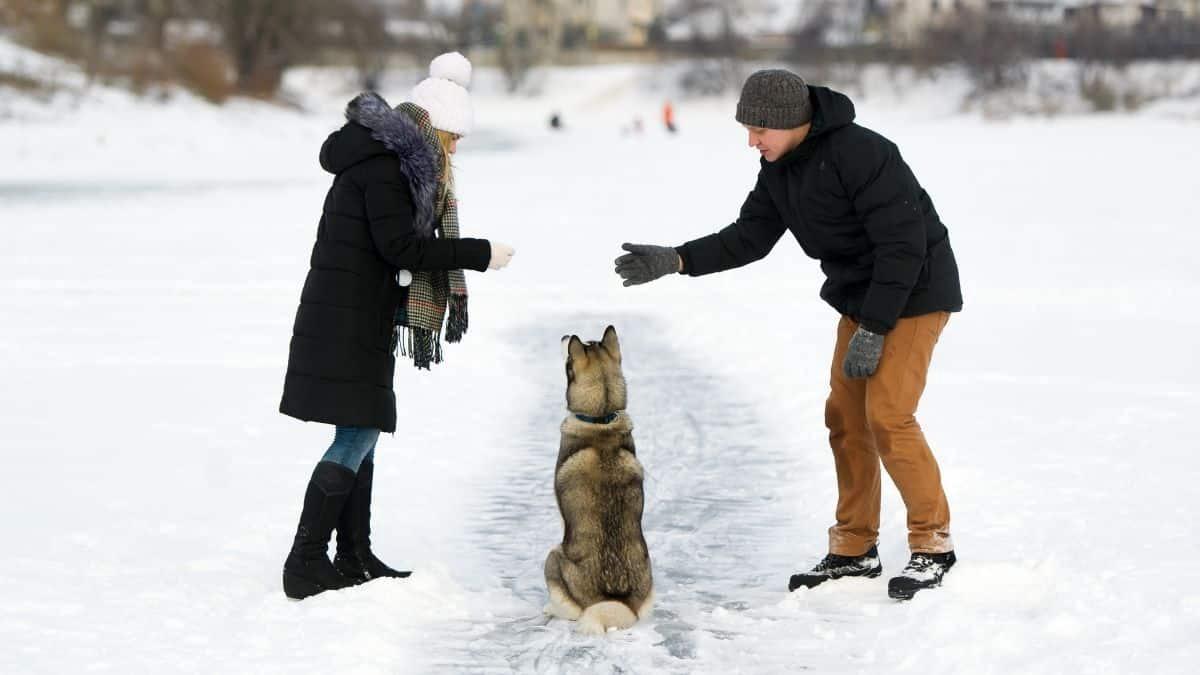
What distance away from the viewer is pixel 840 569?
5.46 meters

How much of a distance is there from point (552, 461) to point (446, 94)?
9.50 ft

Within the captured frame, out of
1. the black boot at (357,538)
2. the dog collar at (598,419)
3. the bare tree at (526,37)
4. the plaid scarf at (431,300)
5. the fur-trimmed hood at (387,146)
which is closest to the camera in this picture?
the fur-trimmed hood at (387,146)

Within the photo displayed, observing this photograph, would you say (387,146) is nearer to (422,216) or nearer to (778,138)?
(422,216)

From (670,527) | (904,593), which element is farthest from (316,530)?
(904,593)

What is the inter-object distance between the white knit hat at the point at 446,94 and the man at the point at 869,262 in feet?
2.37

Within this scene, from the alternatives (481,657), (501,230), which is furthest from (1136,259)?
(481,657)

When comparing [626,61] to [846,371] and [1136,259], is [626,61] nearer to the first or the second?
[1136,259]

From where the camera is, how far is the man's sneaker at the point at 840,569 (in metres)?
5.44

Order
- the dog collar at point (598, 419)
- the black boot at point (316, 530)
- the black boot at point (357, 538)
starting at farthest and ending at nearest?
the black boot at point (357, 538), the black boot at point (316, 530), the dog collar at point (598, 419)

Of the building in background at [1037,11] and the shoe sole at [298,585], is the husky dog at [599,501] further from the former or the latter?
the building in background at [1037,11]

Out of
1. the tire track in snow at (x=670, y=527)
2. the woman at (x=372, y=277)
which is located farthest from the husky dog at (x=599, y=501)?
the woman at (x=372, y=277)

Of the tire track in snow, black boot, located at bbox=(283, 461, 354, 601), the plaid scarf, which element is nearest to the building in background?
the tire track in snow

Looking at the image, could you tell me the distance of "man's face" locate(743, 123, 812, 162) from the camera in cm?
502

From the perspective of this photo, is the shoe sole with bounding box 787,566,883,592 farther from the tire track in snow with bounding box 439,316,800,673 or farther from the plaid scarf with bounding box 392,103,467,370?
the plaid scarf with bounding box 392,103,467,370
